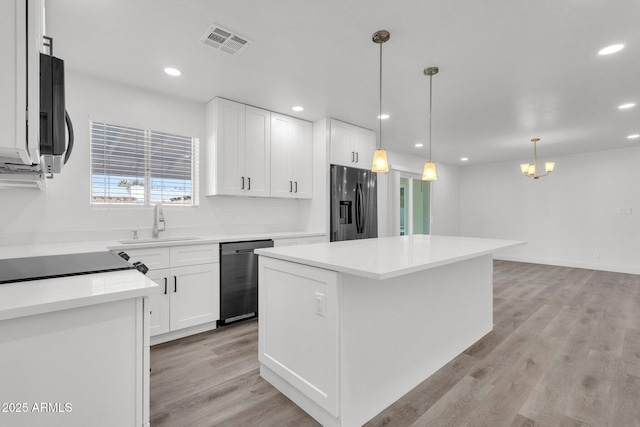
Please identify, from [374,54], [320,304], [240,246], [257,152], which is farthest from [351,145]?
[320,304]

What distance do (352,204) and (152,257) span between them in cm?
250

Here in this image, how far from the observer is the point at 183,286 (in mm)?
2793

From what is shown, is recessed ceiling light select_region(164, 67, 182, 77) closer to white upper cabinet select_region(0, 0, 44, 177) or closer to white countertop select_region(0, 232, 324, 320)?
white upper cabinet select_region(0, 0, 44, 177)

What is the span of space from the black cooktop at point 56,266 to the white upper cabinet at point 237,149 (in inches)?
68.1

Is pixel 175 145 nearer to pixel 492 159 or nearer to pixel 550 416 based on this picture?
pixel 550 416

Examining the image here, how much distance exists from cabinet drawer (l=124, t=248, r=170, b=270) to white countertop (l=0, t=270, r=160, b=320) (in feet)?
4.59

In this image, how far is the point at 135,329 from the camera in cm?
109

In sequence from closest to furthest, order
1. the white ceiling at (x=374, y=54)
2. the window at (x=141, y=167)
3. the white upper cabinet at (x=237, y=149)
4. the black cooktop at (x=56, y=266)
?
the black cooktop at (x=56, y=266)
the white ceiling at (x=374, y=54)
the window at (x=141, y=167)
the white upper cabinet at (x=237, y=149)

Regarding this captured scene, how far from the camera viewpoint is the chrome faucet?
119 inches

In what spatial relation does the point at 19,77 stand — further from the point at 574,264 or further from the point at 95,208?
the point at 574,264

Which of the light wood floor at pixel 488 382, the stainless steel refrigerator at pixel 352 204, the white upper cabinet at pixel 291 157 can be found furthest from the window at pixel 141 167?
the stainless steel refrigerator at pixel 352 204

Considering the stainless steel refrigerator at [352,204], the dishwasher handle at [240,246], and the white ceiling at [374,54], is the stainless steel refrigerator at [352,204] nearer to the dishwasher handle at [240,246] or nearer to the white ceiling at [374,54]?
the white ceiling at [374,54]

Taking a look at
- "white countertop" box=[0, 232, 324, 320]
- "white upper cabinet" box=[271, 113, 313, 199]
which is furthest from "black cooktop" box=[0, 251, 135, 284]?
"white upper cabinet" box=[271, 113, 313, 199]

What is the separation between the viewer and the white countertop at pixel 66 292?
88 centimetres
